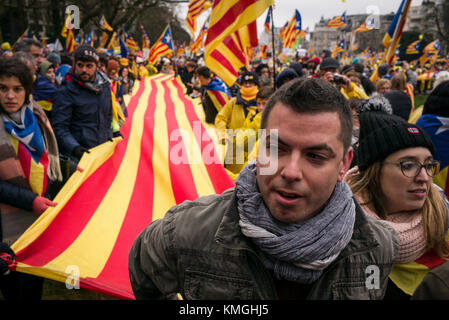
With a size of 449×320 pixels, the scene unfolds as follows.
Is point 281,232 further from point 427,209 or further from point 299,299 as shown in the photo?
point 427,209

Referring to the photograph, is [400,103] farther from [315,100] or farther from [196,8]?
[196,8]

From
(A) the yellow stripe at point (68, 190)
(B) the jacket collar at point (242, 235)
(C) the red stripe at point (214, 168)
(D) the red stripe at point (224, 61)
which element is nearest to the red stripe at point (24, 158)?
(A) the yellow stripe at point (68, 190)

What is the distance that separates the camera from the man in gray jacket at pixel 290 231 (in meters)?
1.25

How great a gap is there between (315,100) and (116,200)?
8.70 ft

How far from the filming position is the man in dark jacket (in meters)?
3.97

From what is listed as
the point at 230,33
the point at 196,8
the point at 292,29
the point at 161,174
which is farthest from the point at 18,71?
the point at 292,29

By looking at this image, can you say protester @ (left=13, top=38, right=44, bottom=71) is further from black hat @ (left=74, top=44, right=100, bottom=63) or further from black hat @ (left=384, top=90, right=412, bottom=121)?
black hat @ (left=384, top=90, right=412, bottom=121)

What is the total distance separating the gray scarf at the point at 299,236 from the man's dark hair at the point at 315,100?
27 cm

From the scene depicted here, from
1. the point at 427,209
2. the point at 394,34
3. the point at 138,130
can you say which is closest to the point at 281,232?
the point at 427,209

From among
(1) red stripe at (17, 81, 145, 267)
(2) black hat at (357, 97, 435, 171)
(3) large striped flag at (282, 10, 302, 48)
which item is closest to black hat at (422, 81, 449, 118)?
(2) black hat at (357, 97, 435, 171)

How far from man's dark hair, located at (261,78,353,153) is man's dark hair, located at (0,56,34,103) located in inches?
91.2

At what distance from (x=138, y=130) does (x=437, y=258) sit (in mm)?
4584

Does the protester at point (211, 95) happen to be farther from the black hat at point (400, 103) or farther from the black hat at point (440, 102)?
the black hat at point (440, 102)
